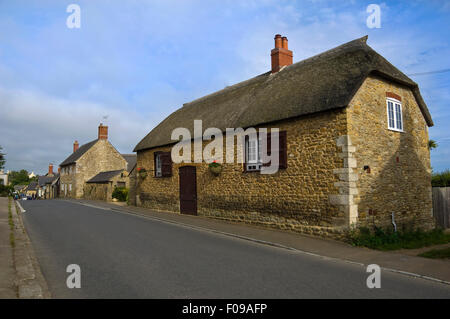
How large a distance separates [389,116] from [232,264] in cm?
844

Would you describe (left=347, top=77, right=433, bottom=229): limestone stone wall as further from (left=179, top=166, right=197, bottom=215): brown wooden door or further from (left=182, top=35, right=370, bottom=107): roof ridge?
(left=179, top=166, right=197, bottom=215): brown wooden door

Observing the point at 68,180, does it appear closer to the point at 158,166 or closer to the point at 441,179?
the point at 158,166

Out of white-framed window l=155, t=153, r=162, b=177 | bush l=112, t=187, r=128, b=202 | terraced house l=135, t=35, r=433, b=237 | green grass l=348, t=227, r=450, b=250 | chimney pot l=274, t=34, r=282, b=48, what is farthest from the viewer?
bush l=112, t=187, r=128, b=202

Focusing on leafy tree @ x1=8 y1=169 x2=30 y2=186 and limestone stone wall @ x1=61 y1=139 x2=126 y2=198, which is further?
leafy tree @ x1=8 y1=169 x2=30 y2=186

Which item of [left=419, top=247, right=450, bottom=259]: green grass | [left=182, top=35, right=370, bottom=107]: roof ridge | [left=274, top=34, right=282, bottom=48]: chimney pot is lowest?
[left=419, top=247, right=450, bottom=259]: green grass

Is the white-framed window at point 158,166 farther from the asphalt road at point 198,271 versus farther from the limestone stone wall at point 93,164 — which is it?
the limestone stone wall at point 93,164

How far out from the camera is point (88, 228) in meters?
11.8

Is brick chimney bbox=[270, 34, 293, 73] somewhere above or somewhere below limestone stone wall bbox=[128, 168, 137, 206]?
above

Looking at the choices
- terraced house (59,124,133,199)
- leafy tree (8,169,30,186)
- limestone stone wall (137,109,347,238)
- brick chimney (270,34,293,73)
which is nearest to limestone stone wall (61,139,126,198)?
terraced house (59,124,133,199)

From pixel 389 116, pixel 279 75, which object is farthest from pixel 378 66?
pixel 279 75

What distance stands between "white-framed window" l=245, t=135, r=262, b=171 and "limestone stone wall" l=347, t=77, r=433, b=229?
3893 millimetres

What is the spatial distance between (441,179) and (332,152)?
8.83 metres

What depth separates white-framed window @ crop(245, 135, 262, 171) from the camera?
520 inches
